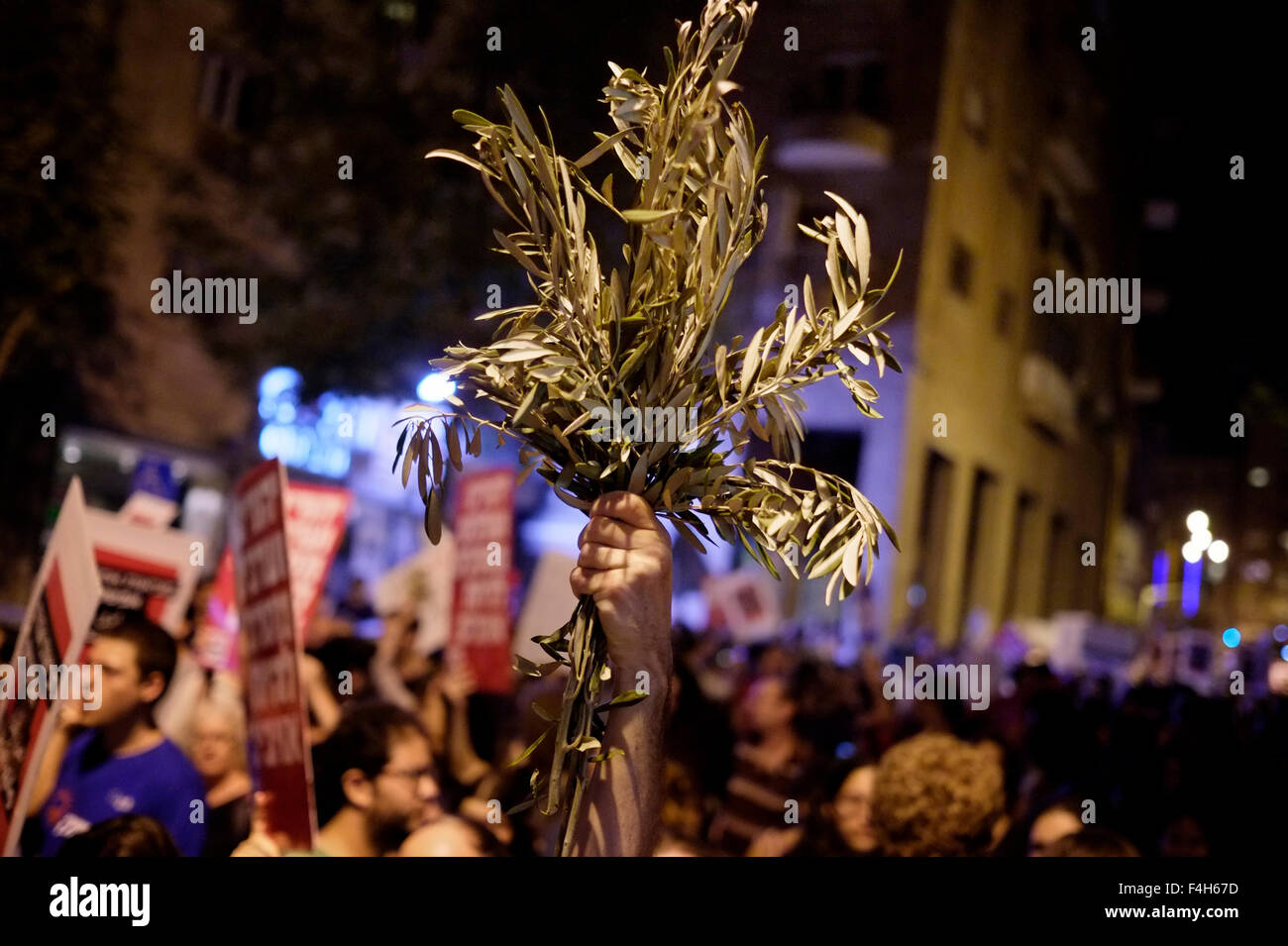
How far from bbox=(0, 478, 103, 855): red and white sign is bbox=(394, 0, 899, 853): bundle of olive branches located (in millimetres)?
1910

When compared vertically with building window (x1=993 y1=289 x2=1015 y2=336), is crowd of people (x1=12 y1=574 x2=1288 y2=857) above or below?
below

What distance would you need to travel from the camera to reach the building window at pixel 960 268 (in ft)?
67.8

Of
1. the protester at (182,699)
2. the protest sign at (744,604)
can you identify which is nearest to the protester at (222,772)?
the protester at (182,699)

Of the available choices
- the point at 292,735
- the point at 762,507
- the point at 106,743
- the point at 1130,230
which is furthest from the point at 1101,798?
the point at 1130,230

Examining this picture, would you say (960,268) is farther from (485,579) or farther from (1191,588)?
(1191,588)

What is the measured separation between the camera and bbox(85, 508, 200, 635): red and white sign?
518 cm

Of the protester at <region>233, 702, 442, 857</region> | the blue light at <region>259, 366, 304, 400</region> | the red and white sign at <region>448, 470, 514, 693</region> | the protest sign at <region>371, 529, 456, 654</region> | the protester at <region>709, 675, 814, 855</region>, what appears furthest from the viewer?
the blue light at <region>259, 366, 304, 400</region>

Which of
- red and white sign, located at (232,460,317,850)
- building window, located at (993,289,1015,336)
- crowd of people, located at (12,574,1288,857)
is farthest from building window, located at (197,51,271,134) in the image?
red and white sign, located at (232,460,317,850)

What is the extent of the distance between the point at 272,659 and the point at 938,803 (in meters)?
2.05

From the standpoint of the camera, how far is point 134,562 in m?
5.26

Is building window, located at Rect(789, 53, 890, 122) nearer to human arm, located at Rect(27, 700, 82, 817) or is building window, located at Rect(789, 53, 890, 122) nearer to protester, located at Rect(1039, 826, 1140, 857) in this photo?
human arm, located at Rect(27, 700, 82, 817)

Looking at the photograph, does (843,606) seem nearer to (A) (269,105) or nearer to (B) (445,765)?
(A) (269,105)

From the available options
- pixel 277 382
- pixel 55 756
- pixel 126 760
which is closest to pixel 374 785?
pixel 126 760

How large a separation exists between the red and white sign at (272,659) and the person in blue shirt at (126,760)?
13.0 inches
